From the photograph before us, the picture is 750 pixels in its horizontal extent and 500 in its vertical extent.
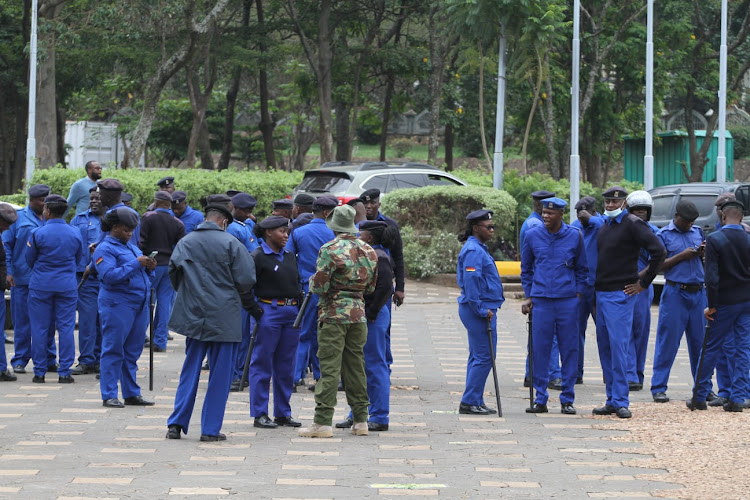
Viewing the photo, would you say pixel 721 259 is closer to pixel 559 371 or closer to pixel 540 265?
pixel 540 265

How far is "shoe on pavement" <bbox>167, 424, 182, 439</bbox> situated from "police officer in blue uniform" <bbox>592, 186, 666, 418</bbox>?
3.73 metres

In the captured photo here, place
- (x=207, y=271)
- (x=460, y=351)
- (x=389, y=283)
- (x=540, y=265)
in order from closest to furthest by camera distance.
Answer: (x=207, y=271)
(x=389, y=283)
(x=540, y=265)
(x=460, y=351)

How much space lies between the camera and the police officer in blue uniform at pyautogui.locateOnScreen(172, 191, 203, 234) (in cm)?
1407

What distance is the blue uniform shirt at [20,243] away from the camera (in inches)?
484

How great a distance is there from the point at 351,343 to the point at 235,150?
41218mm

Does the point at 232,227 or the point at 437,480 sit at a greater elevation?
the point at 232,227

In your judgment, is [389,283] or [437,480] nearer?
[437,480]

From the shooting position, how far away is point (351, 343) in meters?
9.16

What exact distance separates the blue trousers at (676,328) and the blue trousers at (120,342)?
16.3ft

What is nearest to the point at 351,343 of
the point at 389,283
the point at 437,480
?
the point at 389,283

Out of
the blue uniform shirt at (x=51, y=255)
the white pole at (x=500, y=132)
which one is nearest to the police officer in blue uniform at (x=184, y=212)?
the blue uniform shirt at (x=51, y=255)

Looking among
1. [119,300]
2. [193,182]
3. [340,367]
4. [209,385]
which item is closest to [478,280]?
[340,367]

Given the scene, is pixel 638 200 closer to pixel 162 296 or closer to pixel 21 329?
pixel 162 296

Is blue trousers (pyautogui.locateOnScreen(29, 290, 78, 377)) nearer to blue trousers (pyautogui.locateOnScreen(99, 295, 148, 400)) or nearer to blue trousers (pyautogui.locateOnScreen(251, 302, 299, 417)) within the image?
blue trousers (pyautogui.locateOnScreen(99, 295, 148, 400))
